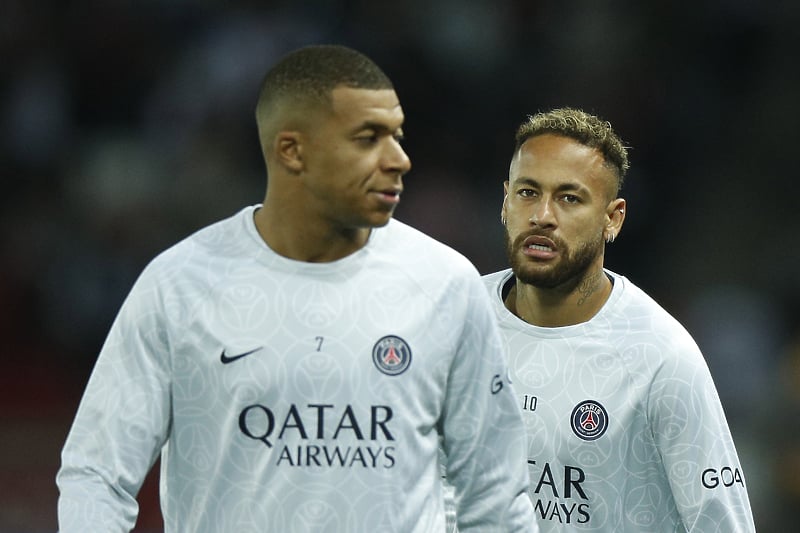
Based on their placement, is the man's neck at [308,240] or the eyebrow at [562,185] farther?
the eyebrow at [562,185]

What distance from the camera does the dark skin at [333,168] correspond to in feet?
12.8

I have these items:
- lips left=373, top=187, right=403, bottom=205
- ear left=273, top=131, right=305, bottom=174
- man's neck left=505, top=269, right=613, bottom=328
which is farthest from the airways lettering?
ear left=273, top=131, right=305, bottom=174

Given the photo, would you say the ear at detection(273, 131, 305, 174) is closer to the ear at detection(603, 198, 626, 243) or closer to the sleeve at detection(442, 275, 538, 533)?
the sleeve at detection(442, 275, 538, 533)

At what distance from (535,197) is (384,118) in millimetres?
1234

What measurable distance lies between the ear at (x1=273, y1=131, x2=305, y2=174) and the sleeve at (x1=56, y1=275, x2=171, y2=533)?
1.57ft

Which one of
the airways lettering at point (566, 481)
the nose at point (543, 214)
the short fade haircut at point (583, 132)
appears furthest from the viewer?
the short fade haircut at point (583, 132)

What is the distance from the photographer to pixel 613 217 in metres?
5.20

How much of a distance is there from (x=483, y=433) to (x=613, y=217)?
134 centimetres

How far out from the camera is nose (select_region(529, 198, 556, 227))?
4.94 m

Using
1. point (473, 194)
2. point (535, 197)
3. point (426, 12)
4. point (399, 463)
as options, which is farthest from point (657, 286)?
point (399, 463)

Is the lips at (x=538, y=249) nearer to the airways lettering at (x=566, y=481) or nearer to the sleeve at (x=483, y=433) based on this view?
the airways lettering at (x=566, y=481)

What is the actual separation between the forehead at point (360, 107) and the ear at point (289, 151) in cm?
15

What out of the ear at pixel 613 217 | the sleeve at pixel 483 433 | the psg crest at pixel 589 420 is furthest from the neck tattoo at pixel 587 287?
the sleeve at pixel 483 433

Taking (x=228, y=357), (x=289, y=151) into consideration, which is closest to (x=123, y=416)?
(x=228, y=357)
